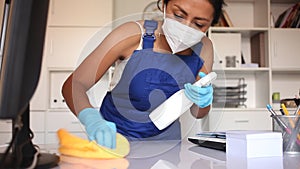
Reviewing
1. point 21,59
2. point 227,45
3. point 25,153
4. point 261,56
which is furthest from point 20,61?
point 261,56

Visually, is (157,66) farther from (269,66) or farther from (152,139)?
(269,66)

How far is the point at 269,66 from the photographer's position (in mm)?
2424

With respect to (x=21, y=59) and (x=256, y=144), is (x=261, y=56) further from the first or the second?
(x=21, y=59)

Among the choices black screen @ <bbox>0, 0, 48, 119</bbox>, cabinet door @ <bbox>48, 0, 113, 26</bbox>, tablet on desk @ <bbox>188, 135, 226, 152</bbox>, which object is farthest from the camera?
cabinet door @ <bbox>48, 0, 113, 26</bbox>

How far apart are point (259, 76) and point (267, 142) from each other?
2.07 m

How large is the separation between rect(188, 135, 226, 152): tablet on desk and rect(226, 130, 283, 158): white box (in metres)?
0.08

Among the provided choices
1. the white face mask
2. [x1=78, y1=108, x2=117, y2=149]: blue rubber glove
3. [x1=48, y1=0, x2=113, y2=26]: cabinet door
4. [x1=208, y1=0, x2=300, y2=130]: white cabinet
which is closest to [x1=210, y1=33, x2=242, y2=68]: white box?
[x1=208, y1=0, x2=300, y2=130]: white cabinet

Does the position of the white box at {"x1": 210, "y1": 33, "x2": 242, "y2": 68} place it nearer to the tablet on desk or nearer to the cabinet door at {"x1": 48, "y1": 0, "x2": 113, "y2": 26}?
the cabinet door at {"x1": 48, "y1": 0, "x2": 113, "y2": 26}

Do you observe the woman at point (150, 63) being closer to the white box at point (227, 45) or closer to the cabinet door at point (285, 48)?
the white box at point (227, 45)

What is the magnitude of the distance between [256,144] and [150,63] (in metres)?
0.57

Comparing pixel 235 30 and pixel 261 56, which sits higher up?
pixel 235 30

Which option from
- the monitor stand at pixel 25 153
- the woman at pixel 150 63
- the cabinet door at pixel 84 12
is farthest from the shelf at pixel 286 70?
the monitor stand at pixel 25 153

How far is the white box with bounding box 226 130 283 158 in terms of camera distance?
23.3 inches

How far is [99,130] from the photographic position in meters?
0.61
